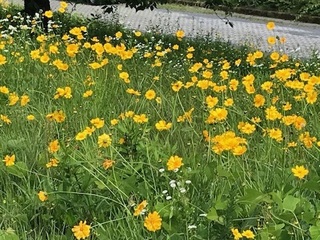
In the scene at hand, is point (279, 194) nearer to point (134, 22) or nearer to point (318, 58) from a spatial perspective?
point (318, 58)

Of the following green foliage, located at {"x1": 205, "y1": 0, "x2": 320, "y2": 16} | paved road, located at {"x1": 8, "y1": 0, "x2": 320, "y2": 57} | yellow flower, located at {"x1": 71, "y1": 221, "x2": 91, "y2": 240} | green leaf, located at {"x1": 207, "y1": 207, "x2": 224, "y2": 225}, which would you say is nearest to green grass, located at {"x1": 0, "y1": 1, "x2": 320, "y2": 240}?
green leaf, located at {"x1": 207, "y1": 207, "x2": 224, "y2": 225}

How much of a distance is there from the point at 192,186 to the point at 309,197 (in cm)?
44

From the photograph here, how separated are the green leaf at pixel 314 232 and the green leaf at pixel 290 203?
0.45ft

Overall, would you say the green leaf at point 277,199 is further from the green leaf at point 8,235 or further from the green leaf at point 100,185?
the green leaf at point 8,235

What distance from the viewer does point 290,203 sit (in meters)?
2.01

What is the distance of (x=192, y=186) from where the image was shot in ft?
7.86

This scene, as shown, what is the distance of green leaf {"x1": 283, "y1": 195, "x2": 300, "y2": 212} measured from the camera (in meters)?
1.99

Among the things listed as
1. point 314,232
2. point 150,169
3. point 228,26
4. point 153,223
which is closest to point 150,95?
point 150,169

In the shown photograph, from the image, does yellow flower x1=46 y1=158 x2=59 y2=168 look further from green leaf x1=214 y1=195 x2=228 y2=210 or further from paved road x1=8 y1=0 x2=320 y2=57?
paved road x1=8 y1=0 x2=320 y2=57

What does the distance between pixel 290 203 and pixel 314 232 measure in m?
0.18

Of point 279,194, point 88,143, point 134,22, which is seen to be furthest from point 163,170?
point 134,22

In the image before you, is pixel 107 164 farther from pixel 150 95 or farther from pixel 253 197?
pixel 150 95

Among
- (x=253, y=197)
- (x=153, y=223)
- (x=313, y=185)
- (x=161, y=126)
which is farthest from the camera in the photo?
(x=161, y=126)

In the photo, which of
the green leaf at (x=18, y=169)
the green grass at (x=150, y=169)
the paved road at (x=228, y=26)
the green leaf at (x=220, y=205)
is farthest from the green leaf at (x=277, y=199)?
the paved road at (x=228, y=26)
